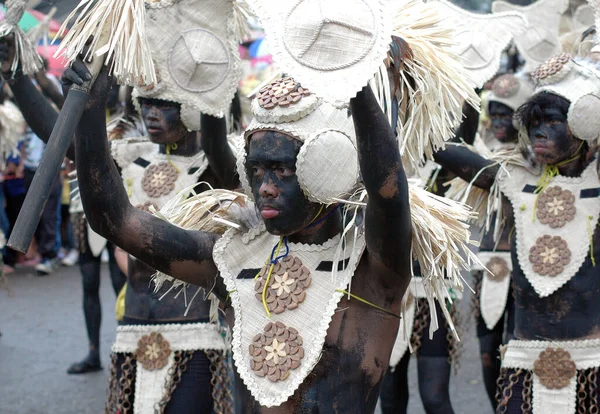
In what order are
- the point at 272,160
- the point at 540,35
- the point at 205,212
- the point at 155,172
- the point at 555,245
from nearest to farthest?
the point at 272,160 < the point at 205,212 < the point at 555,245 < the point at 155,172 < the point at 540,35

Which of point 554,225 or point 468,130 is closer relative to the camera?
point 554,225

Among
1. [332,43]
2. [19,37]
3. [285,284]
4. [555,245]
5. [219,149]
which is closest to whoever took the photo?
[332,43]

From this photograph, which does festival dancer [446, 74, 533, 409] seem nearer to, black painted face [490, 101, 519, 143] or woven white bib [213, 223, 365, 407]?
black painted face [490, 101, 519, 143]

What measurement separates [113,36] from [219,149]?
61.9 inches

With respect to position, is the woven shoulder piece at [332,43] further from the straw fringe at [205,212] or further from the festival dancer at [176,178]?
the festival dancer at [176,178]

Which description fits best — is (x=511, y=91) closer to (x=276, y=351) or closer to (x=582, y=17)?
(x=582, y=17)

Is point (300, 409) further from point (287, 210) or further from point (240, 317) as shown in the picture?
point (287, 210)

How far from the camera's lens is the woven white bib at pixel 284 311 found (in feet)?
9.10

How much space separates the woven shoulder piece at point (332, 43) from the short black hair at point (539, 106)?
91.7 inches

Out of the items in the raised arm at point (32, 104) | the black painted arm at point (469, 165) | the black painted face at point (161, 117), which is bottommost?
the black painted arm at point (469, 165)

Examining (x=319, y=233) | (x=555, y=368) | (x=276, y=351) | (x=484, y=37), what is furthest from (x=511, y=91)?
(x=276, y=351)

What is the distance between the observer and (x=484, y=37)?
6.03 metres

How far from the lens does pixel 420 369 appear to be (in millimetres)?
5461

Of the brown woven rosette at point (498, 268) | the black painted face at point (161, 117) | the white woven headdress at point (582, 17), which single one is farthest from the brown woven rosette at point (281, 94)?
the white woven headdress at point (582, 17)
